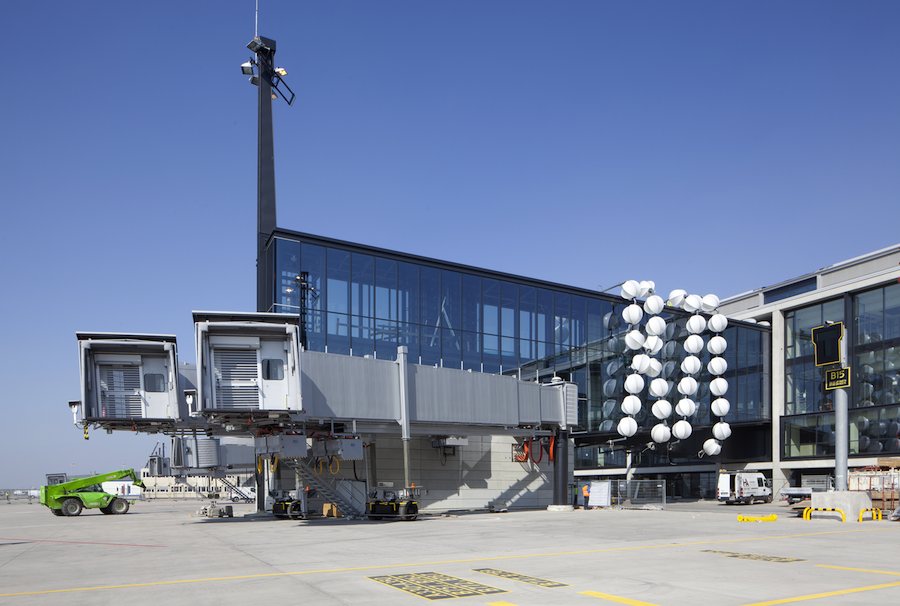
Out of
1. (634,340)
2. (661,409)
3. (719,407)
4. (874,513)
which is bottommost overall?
(874,513)

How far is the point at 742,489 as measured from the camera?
60969mm

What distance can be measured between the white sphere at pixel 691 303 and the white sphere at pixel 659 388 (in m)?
6.59

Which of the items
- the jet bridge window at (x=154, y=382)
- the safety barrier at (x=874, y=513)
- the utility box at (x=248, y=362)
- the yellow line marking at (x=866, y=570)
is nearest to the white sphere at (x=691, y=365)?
the safety barrier at (x=874, y=513)

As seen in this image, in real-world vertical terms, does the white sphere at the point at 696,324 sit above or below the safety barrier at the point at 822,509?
above

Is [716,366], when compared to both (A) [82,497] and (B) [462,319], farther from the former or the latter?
(A) [82,497]

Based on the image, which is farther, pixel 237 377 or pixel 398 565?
pixel 237 377

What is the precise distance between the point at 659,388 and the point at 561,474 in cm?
1025

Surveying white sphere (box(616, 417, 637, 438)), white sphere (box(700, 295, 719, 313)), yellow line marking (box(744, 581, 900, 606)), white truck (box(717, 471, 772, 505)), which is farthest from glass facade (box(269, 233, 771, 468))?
yellow line marking (box(744, 581, 900, 606))

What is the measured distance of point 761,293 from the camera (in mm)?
75125

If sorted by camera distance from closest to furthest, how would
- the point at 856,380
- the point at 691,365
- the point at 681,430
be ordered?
the point at 681,430 < the point at 691,365 < the point at 856,380

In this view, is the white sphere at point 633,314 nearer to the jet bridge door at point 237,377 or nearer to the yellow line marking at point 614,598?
the jet bridge door at point 237,377

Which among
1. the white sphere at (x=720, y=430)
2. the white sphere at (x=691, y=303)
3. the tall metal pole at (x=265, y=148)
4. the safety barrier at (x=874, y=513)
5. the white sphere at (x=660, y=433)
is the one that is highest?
the tall metal pole at (x=265, y=148)

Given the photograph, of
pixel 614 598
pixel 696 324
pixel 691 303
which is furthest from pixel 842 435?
pixel 614 598

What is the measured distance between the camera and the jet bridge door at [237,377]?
3334cm
